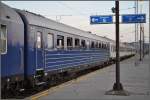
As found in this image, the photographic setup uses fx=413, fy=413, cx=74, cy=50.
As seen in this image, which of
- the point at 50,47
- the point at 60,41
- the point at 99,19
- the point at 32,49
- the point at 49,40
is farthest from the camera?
the point at 99,19

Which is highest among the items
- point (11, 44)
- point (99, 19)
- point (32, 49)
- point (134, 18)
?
point (134, 18)

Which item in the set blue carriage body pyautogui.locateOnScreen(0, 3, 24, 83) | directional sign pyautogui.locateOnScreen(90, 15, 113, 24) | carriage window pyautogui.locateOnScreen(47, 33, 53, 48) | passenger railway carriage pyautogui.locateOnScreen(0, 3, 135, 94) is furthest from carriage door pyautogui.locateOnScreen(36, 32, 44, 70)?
directional sign pyautogui.locateOnScreen(90, 15, 113, 24)

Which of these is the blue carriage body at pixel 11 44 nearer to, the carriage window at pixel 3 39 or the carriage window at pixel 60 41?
the carriage window at pixel 3 39

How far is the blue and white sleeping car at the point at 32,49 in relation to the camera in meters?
13.5

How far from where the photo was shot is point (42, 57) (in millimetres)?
17391

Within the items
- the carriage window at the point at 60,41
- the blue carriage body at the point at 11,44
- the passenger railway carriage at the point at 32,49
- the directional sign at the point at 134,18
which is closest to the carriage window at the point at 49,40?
the passenger railway carriage at the point at 32,49

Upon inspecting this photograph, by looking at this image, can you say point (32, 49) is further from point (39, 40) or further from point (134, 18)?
point (134, 18)

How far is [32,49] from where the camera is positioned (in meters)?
16.0

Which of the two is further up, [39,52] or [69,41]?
[69,41]

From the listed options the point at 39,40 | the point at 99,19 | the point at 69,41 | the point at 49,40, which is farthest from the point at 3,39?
the point at 99,19

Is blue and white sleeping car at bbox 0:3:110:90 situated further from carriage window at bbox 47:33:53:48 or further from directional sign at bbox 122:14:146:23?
directional sign at bbox 122:14:146:23

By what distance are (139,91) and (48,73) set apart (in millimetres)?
4380

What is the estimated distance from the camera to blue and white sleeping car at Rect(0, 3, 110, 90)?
44.2 ft

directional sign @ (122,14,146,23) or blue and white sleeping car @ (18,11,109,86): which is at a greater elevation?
directional sign @ (122,14,146,23)
